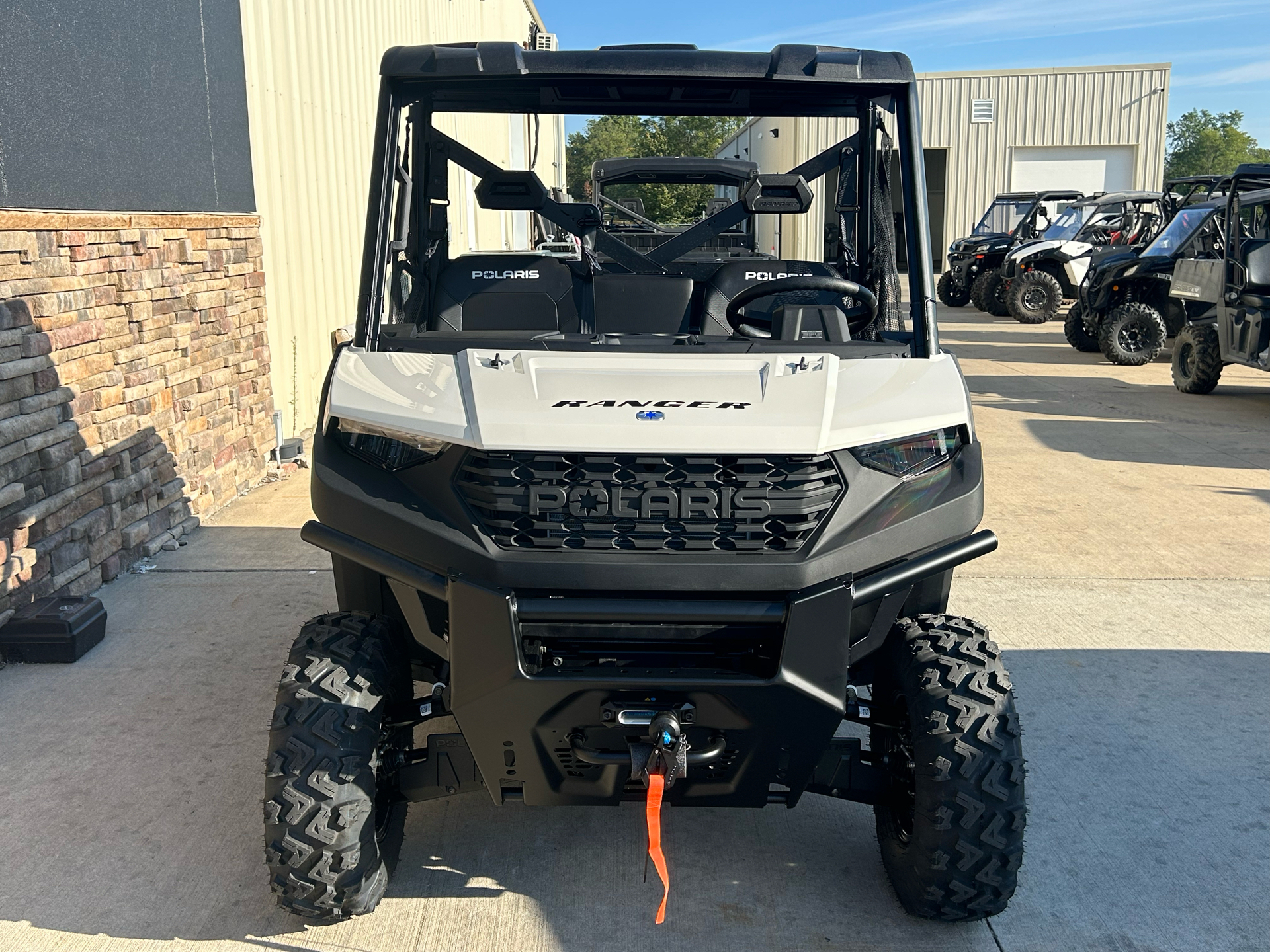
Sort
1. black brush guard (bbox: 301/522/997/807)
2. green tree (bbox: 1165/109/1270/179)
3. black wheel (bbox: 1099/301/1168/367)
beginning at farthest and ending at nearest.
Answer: green tree (bbox: 1165/109/1270/179) < black wheel (bbox: 1099/301/1168/367) < black brush guard (bbox: 301/522/997/807)

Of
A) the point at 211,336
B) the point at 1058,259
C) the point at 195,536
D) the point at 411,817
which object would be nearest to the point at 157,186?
the point at 211,336

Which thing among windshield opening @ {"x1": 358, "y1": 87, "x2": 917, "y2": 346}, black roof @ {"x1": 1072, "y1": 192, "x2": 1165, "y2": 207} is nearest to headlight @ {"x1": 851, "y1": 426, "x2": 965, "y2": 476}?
windshield opening @ {"x1": 358, "y1": 87, "x2": 917, "y2": 346}

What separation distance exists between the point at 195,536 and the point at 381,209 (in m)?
3.41

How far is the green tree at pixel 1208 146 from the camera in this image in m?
116

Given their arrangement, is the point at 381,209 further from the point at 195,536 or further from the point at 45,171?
the point at 195,536

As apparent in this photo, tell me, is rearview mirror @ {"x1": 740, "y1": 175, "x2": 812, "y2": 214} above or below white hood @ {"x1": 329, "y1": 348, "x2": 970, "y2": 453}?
above

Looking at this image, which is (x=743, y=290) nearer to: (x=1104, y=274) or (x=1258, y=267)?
(x=1258, y=267)

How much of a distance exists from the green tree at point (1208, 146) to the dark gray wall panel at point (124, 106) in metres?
115

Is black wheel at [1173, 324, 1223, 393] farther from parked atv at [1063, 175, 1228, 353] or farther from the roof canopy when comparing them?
the roof canopy

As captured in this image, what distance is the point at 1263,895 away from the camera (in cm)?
298

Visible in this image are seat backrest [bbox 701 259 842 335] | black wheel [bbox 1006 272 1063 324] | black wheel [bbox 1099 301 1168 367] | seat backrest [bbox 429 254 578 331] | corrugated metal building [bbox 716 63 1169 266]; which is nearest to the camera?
seat backrest [bbox 429 254 578 331]

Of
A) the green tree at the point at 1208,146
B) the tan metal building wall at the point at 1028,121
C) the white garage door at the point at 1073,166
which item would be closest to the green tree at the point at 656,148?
the tan metal building wall at the point at 1028,121

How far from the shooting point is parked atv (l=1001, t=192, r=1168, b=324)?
17.3 meters

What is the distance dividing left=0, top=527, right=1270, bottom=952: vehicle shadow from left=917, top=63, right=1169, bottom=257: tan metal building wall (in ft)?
90.0
